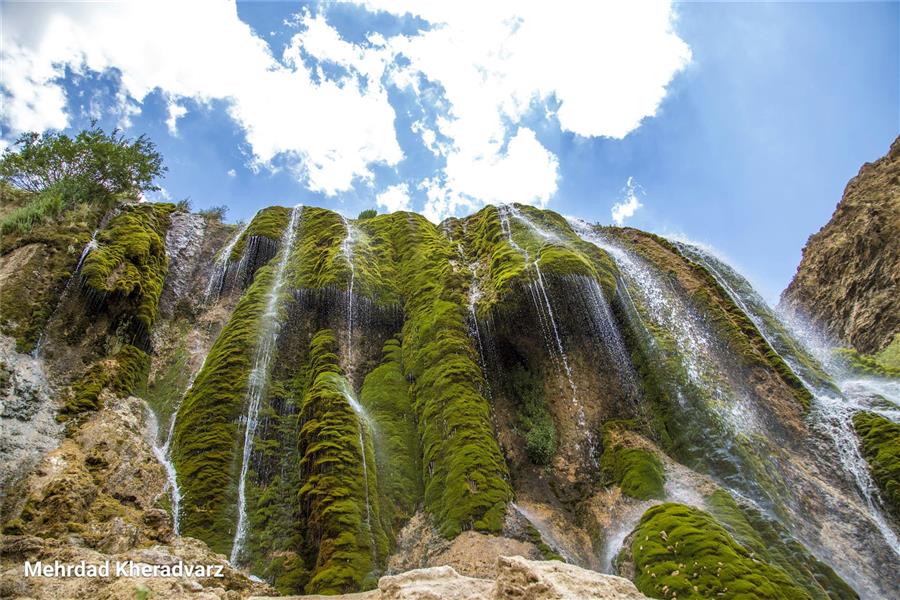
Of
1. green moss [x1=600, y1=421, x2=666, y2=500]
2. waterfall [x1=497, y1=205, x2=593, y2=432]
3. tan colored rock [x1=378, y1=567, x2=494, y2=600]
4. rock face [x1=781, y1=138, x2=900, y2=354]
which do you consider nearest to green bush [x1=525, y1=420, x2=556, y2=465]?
waterfall [x1=497, y1=205, x2=593, y2=432]

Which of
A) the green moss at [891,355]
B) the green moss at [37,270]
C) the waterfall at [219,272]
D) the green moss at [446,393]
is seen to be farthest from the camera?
the waterfall at [219,272]

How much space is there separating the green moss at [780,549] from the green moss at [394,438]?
8.35 meters

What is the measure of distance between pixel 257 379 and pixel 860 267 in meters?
30.8

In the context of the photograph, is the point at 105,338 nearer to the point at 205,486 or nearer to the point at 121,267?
the point at 121,267

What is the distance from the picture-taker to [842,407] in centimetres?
1745

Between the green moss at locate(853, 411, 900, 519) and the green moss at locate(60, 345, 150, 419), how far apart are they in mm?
23146

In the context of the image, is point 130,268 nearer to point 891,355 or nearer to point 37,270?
point 37,270

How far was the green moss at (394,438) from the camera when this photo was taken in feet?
48.4

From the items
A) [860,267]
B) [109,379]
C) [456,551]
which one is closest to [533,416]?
[456,551]

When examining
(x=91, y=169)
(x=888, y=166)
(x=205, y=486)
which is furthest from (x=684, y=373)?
(x=91, y=169)

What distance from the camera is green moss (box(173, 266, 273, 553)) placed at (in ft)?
43.7

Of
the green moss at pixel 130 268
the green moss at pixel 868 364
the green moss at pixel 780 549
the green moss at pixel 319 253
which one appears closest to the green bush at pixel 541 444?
the green moss at pixel 780 549

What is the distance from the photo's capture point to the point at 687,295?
A: 22.3m

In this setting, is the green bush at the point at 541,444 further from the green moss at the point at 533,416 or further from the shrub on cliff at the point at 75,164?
the shrub on cliff at the point at 75,164
